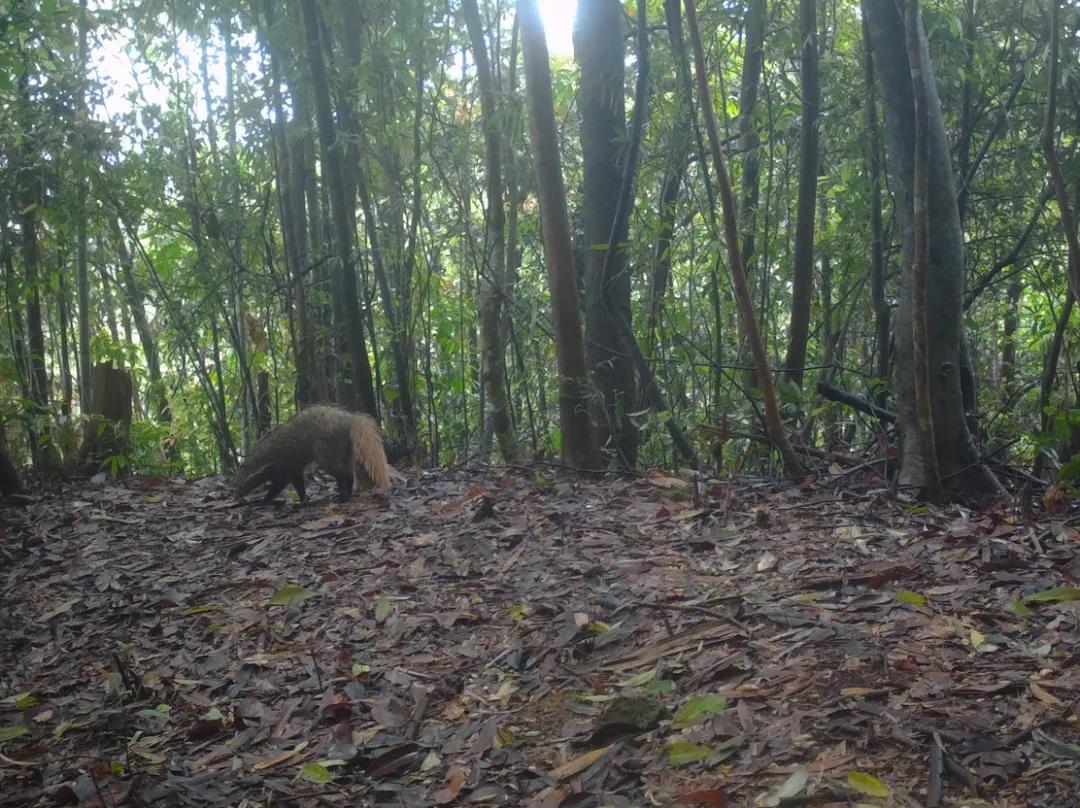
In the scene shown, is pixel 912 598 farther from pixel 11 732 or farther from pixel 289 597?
pixel 11 732

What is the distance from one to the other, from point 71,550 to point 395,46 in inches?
168

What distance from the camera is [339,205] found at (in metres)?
6.95

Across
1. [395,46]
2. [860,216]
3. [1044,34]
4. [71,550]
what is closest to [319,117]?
[395,46]

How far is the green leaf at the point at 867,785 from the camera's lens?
2.24 m

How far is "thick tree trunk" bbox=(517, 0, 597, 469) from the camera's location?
5.74 meters

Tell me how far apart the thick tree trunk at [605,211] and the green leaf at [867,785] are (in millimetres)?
4235

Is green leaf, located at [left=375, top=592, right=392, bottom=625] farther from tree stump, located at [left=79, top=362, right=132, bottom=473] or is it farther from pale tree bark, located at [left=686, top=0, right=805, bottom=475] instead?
tree stump, located at [left=79, top=362, right=132, bottom=473]

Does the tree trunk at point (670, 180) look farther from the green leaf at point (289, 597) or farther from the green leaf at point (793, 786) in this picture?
the green leaf at point (793, 786)

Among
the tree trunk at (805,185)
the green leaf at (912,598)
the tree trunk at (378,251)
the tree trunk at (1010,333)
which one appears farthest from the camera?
the tree trunk at (1010,333)

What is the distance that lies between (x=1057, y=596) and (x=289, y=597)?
2933 mm

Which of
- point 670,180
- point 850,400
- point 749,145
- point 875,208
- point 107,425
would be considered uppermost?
point 749,145

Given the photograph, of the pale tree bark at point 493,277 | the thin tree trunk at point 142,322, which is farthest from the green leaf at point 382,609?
the thin tree trunk at point 142,322

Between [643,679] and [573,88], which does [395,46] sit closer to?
[573,88]

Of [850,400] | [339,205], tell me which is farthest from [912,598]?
[339,205]
